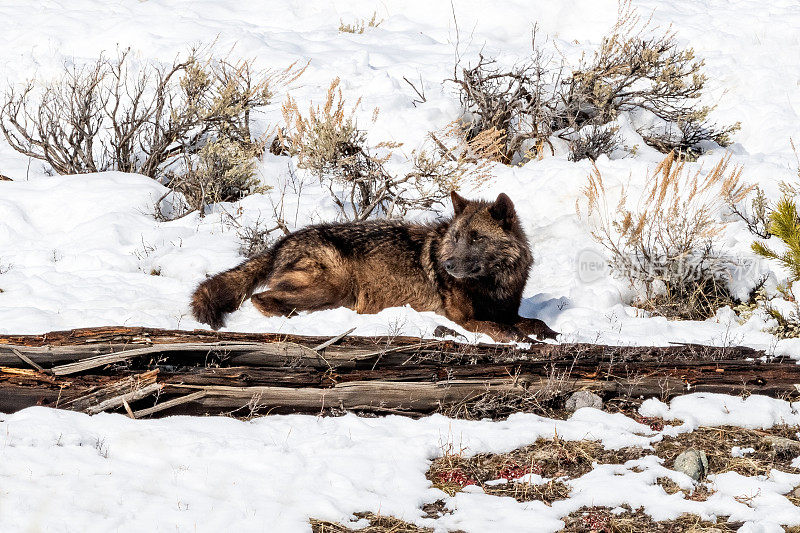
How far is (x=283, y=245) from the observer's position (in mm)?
7844

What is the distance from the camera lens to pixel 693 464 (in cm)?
416

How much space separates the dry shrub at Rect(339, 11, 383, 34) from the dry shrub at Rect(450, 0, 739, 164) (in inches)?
227

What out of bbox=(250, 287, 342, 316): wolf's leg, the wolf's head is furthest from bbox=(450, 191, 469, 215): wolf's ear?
bbox=(250, 287, 342, 316): wolf's leg

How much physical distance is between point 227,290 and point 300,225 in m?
2.83

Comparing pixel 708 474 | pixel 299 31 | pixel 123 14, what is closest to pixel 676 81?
pixel 299 31

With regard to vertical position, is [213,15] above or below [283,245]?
above

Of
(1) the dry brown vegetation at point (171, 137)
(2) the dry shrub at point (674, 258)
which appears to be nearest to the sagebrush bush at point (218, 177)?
(1) the dry brown vegetation at point (171, 137)

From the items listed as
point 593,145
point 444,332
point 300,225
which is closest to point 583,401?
point 444,332

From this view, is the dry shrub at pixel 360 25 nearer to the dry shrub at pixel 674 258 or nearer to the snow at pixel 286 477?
the dry shrub at pixel 674 258

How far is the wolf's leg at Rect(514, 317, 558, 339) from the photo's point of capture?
723 cm

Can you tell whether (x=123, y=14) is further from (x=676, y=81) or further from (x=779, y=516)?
(x=779, y=516)

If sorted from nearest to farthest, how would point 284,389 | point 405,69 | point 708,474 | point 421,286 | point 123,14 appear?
1. point 708,474
2. point 284,389
3. point 421,286
4. point 405,69
5. point 123,14

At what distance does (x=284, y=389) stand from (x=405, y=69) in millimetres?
11743

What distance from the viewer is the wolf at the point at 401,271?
24.6ft
